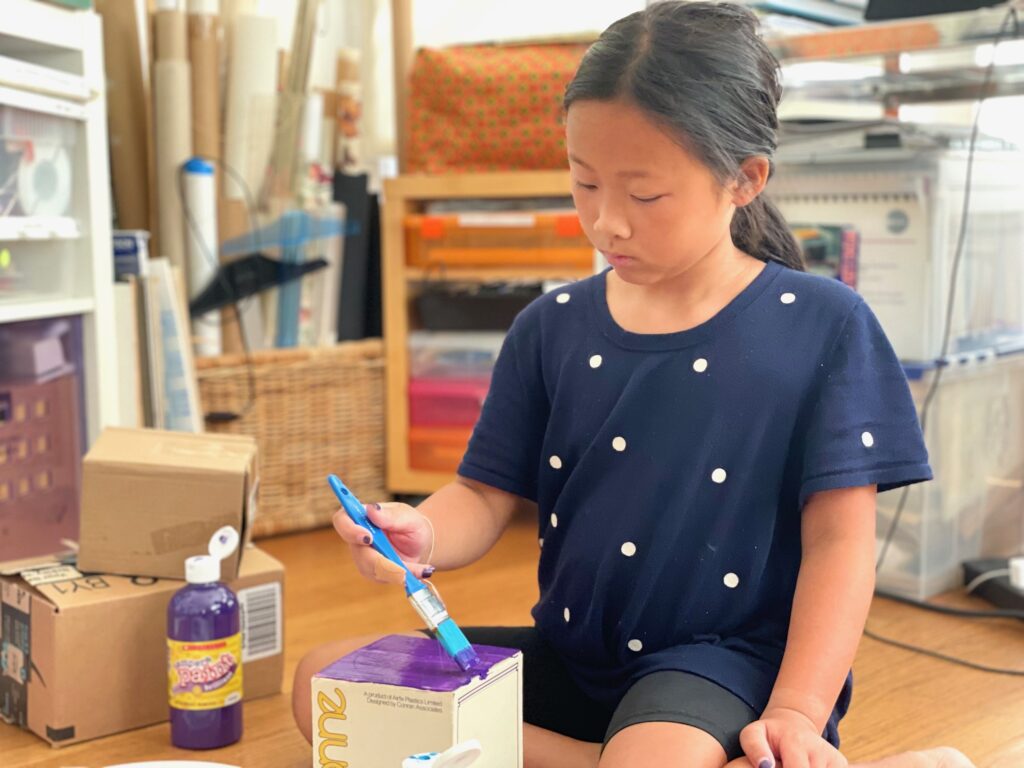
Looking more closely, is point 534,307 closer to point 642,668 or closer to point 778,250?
point 778,250

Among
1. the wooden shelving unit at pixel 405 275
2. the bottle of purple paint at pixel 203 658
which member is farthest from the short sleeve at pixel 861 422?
the wooden shelving unit at pixel 405 275

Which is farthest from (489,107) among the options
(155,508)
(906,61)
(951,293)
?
(155,508)

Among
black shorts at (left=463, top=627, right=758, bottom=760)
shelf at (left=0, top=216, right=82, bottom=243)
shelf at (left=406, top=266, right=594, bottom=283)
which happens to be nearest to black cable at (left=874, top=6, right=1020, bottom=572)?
shelf at (left=406, top=266, right=594, bottom=283)

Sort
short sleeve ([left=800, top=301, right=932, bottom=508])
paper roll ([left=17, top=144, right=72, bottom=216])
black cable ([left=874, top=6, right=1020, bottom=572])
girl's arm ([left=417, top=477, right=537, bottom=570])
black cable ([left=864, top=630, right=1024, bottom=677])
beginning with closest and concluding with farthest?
short sleeve ([left=800, top=301, right=932, bottom=508]) < girl's arm ([left=417, top=477, right=537, bottom=570]) < black cable ([left=864, top=630, right=1024, bottom=677]) < paper roll ([left=17, top=144, right=72, bottom=216]) < black cable ([left=874, top=6, right=1020, bottom=572])

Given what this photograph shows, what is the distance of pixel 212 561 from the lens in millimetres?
1211

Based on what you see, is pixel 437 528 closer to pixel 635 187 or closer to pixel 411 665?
pixel 411 665

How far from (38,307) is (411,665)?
0.85 m

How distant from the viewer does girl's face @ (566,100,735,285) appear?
885 millimetres

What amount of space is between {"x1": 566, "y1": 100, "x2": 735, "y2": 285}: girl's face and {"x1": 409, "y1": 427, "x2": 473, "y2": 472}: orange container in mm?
1264

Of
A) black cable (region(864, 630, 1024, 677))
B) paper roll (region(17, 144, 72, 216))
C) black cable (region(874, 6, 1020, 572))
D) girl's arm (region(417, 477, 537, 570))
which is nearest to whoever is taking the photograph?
girl's arm (region(417, 477, 537, 570))

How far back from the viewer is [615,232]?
891 mm

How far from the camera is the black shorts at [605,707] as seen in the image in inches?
35.0

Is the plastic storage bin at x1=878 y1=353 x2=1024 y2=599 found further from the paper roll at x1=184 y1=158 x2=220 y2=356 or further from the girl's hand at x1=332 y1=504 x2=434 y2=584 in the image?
the paper roll at x1=184 y1=158 x2=220 y2=356

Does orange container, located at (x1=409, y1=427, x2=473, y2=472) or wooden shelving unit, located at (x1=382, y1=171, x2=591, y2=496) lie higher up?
wooden shelving unit, located at (x1=382, y1=171, x2=591, y2=496)
